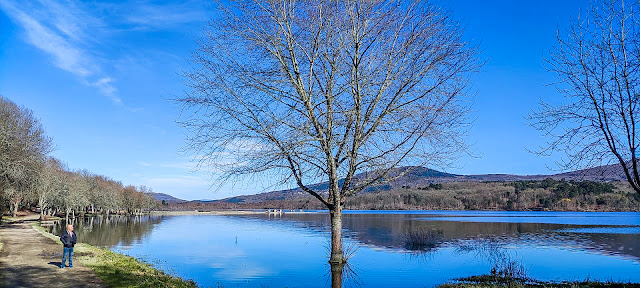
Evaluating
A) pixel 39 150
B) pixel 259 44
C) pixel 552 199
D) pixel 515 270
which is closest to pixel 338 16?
pixel 259 44

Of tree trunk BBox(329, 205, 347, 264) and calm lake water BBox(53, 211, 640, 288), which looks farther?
calm lake water BBox(53, 211, 640, 288)

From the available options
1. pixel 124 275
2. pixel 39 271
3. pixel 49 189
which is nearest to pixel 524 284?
pixel 124 275

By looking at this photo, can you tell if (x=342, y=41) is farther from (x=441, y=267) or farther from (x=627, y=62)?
(x=441, y=267)

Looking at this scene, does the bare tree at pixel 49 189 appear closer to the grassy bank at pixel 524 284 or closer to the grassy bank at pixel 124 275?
the grassy bank at pixel 124 275

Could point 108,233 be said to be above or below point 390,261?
above

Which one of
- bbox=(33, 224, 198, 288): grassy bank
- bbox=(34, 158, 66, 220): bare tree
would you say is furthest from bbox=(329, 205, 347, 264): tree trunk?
bbox=(34, 158, 66, 220): bare tree

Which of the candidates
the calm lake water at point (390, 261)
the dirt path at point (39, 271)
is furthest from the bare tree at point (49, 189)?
the dirt path at point (39, 271)

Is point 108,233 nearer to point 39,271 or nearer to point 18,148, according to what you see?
point 18,148

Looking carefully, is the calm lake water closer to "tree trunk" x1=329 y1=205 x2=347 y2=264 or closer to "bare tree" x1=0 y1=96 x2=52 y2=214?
"tree trunk" x1=329 y1=205 x2=347 y2=264

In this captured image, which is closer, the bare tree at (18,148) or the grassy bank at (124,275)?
the grassy bank at (124,275)

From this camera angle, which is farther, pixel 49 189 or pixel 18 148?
pixel 49 189

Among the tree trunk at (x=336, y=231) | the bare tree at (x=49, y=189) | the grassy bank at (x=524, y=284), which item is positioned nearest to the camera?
the grassy bank at (x=524, y=284)

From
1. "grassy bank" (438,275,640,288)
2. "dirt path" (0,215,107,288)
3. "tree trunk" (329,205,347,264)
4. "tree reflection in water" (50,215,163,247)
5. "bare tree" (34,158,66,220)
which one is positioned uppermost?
"bare tree" (34,158,66,220)

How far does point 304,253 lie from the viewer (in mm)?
29875
